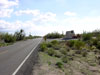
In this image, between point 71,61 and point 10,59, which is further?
point 10,59

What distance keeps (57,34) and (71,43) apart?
71.2 metres

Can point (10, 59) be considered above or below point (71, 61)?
above

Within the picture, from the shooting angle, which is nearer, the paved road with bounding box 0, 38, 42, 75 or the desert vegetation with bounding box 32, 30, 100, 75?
the paved road with bounding box 0, 38, 42, 75

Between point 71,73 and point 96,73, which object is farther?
point 96,73

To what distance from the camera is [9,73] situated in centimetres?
849

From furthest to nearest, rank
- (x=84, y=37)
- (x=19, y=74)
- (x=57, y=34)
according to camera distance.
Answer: (x=57, y=34)
(x=84, y=37)
(x=19, y=74)

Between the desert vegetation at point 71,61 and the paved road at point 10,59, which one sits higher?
the paved road at point 10,59

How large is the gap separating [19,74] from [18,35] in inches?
2928

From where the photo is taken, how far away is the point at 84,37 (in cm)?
3422

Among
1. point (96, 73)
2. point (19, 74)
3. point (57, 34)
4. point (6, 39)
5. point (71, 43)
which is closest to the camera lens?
point (19, 74)

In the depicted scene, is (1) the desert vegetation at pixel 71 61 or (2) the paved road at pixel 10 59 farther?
(1) the desert vegetation at pixel 71 61

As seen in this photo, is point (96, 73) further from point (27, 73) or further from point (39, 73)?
point (27, 73)

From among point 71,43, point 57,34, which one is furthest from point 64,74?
point 57,34

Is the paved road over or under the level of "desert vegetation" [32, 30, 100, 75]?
over
